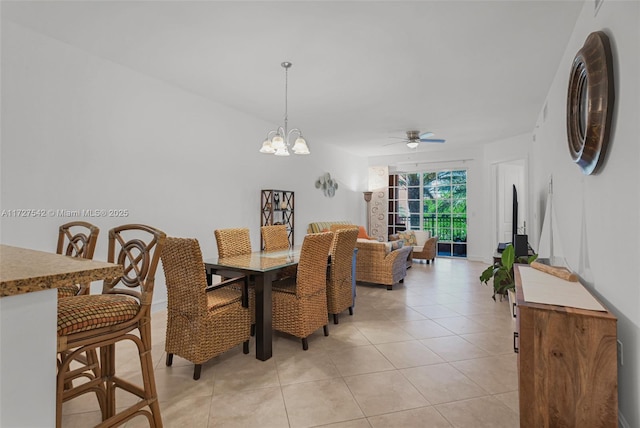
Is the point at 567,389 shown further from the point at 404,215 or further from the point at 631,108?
the point at 404,215

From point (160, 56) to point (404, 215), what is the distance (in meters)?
6.80

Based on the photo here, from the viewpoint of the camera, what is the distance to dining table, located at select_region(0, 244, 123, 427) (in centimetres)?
83

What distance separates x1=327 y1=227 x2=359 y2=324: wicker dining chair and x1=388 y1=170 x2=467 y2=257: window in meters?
5.41

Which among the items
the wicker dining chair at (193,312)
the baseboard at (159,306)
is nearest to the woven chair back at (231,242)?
the wicker dining chair at (193,312)

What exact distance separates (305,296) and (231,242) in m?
1.05

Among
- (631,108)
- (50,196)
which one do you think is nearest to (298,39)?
(631,108)

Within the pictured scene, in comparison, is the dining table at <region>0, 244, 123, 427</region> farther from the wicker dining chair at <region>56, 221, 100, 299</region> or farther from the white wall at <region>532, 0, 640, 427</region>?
the white wall at <region>532, 0, 640, 427</region>

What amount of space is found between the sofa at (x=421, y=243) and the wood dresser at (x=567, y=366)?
18.0ft

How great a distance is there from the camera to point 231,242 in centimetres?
330

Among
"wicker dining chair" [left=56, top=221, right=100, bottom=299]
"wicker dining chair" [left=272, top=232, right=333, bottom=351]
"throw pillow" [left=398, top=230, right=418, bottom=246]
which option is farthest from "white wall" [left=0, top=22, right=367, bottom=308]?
"throw pillow" [left=398, top=230, right=418, bottom=246]

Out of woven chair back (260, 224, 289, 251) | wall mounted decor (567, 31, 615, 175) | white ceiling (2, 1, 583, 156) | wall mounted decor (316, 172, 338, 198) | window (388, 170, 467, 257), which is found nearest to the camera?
wall mounted decor (567, 31, 615, 175)

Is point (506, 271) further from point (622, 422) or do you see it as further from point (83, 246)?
point (83, 246)

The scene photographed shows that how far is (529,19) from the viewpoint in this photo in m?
2.56

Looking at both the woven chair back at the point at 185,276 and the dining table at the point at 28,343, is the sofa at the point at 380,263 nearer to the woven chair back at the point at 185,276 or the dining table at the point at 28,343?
the woven chair back at the point at 185,276
